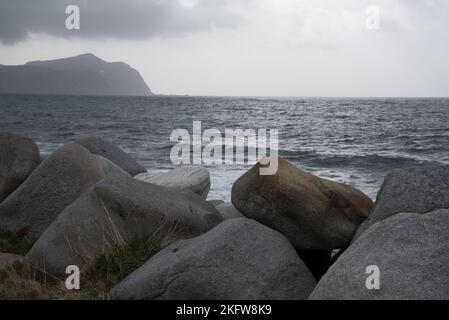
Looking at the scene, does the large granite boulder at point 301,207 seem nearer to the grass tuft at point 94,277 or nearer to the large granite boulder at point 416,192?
the large granite boulder at point 416,192

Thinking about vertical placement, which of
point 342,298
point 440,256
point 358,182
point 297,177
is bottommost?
point 358,182

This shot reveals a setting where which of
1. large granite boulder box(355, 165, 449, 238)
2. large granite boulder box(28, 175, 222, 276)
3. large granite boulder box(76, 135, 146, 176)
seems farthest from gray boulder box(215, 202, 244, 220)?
large granite boulder box(76, 135, 146, 176)

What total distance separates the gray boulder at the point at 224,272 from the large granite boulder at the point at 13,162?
5.56 meters

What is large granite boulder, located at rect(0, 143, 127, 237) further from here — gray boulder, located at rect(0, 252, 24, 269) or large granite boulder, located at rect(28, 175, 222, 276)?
large granite boulder, located at rect(28, 175, 222, 276)

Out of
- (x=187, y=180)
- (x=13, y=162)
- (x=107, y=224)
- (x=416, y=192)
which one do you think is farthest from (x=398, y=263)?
(x=13, y=162)

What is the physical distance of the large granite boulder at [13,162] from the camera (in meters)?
9.88

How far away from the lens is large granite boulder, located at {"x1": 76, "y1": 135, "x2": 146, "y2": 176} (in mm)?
11711

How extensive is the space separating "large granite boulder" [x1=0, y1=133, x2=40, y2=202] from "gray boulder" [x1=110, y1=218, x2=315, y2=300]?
556 cm

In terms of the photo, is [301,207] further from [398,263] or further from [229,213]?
[229,213]

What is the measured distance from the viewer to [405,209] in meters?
5.49

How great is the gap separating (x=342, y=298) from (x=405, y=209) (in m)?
1.75

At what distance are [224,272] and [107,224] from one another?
211cm

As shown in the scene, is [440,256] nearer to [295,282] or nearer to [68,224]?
[295,282]
